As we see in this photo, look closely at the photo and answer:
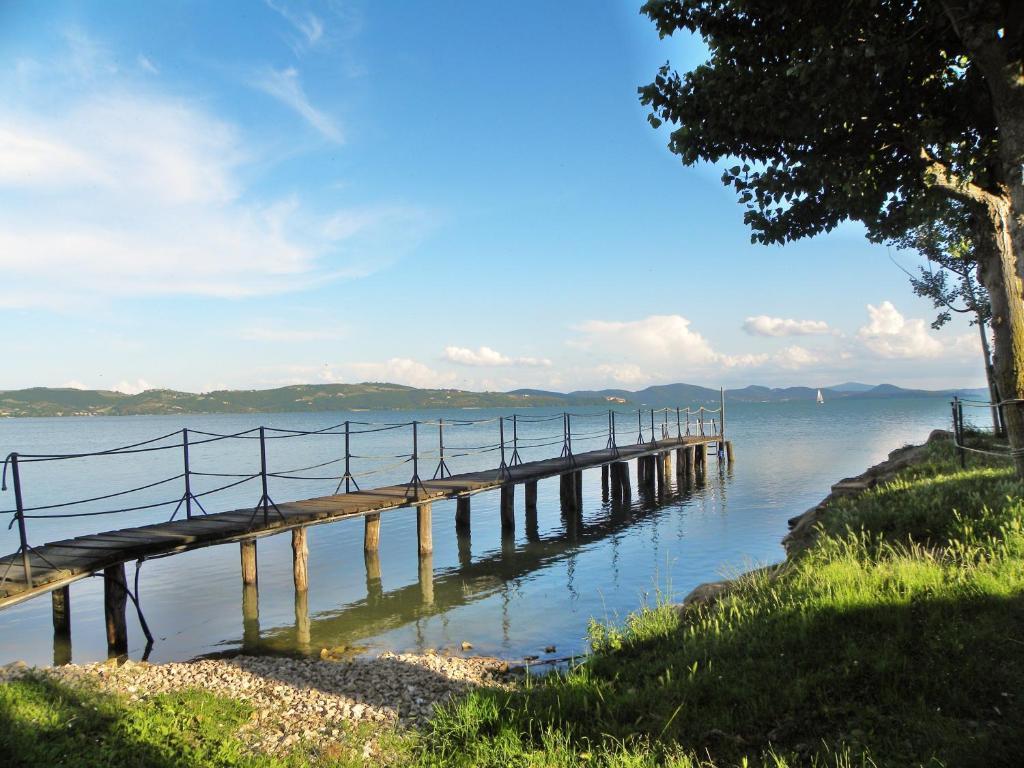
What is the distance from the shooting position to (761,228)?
10.8 m

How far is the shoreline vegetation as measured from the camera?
4793 mm

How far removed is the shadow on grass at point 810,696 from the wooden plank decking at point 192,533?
7.01 meters

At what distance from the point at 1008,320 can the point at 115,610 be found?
569 inches

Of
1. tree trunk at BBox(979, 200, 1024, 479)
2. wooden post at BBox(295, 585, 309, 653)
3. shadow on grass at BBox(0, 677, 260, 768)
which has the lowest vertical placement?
wooden post at BBox(295, 585, 309, 653)

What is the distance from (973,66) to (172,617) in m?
16.8

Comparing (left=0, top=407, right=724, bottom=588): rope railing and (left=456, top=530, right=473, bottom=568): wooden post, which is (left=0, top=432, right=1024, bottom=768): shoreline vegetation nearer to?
(left=0, top=407, right=724, bottom=588): rope railing

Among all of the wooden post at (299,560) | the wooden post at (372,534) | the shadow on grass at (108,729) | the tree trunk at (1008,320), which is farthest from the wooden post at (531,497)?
the shadow on grass at (108,729)

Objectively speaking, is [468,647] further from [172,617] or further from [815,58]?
[815,58]

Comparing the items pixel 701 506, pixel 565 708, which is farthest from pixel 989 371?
pixel 565 708

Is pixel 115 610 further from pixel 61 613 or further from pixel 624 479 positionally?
pixel 624 479

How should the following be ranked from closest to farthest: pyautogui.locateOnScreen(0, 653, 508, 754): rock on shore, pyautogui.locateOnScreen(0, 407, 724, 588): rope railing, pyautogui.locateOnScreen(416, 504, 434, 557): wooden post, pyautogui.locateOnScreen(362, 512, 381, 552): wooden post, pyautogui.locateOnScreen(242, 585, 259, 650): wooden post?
pyautogui.locateOnScreen(0, 653, 508, 754): rock on shore
pyautogui.locateOnScreen(0, 407, 724, 588): rope railing
pyautogui.locateOnScreen(242, 585, 259, 650): wooden post
pyautogui.locateOnScreen(362, 512, 381, 552): wooden post
pyautogui.locateOnScreen(416, 504, 434, 557): wooden post

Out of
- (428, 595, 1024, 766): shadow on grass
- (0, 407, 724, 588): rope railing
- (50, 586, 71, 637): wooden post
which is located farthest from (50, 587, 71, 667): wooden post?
(428, 595, 1024, 766): shadow on grass

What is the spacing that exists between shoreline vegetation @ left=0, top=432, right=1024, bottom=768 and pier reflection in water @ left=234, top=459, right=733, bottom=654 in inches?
165

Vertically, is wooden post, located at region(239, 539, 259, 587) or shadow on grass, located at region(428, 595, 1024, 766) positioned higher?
shadow on grass, located at region(428, 595, 1024, 766)
